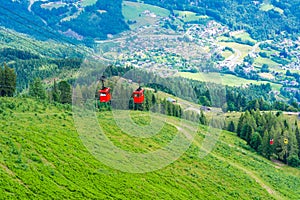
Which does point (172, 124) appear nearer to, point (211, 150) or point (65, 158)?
point (211, 150)

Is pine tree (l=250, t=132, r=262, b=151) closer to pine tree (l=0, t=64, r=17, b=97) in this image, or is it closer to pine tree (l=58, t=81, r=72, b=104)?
pine tree (l=58, t=81, r=72, b=104)

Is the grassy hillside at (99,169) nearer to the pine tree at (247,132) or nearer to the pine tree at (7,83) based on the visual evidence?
the pine tree at (7,83)

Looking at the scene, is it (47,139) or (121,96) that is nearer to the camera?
(47,139)

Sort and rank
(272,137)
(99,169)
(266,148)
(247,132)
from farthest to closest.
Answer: (247,132) < (272,137) < (266,148) < (99,169)

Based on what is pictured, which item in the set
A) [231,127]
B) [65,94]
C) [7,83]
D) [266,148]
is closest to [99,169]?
[7,83]

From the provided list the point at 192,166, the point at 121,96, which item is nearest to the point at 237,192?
the point at 192,166

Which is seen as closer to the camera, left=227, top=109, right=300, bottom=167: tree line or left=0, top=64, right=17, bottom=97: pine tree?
left=0, top=64, right=17, bottom=97: pine tree

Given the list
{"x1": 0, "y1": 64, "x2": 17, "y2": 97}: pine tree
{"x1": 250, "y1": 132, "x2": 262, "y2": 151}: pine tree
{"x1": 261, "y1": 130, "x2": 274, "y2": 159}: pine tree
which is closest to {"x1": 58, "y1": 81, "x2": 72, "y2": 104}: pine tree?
{"x1": 0, "y1": 64, "x2": 17, "y2": 97}: pine tree

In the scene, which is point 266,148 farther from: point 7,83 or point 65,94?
point 7,83
